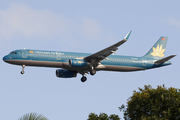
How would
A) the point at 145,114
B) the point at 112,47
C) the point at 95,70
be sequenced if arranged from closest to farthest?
the point at 145,114, the point at 112,47, the point at 95,70

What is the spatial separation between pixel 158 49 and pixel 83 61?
19555 mm

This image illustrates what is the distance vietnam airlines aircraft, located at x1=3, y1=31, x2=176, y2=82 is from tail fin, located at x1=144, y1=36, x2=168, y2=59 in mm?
1504

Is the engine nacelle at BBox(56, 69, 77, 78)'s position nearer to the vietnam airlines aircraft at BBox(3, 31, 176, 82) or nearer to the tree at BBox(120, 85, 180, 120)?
the vietnam airlines aircraft at BBox(3, 31, 176, 82)

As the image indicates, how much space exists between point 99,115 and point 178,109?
8244 mm

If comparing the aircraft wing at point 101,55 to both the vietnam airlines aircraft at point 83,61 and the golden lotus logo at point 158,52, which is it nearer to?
the vietnam airlines aircraft at point 83,61

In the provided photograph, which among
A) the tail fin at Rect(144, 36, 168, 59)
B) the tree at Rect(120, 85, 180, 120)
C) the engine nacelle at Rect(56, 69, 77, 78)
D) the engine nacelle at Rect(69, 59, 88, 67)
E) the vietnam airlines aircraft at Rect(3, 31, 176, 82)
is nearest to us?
the tree at Rect(120, 85, 180, 120)

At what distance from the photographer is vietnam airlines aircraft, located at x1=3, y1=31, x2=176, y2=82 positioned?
178ft

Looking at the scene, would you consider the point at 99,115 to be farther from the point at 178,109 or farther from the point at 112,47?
the point at 112,47

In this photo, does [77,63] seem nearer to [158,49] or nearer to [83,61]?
[83,61]

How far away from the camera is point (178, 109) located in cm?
3178

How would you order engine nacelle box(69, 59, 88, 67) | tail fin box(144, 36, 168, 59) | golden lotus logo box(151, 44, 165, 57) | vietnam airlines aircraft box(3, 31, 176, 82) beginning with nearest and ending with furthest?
vietnam airlines aircraft box(3, 31, 176, 82) → engine nacelle box(69, 59, 88, 67) → tail fin box(144, 36, 168, 59) → golden lotus logo box(151, 44, 165, 57)

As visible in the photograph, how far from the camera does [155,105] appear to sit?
32.8 metres

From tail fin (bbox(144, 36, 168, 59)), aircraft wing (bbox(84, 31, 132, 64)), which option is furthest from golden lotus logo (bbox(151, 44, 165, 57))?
aircraft wing (bbox(84, 31, 132, 64))

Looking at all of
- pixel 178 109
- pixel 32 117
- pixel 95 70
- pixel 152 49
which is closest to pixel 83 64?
pixel 95 70
